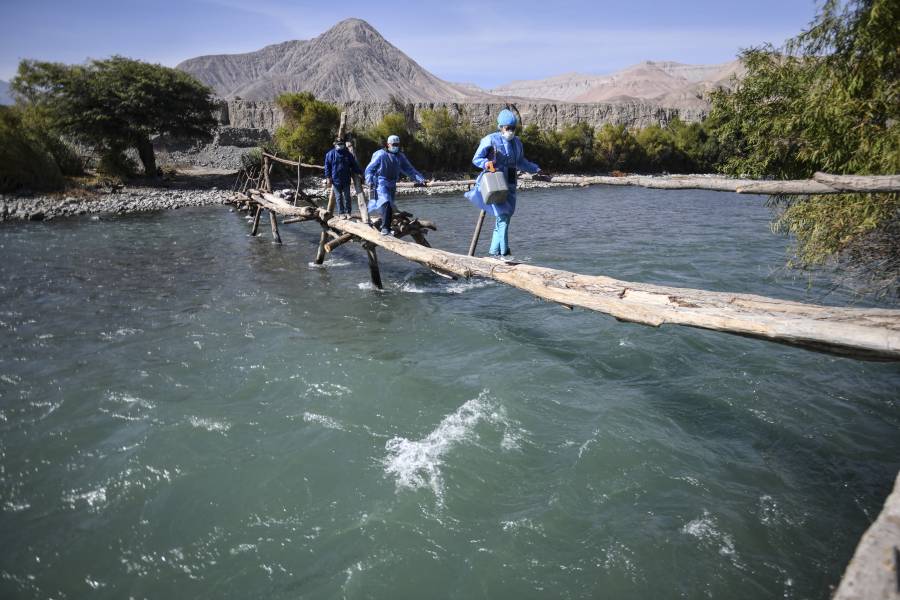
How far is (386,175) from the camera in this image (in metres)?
9.34

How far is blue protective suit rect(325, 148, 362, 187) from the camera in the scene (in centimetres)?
1062

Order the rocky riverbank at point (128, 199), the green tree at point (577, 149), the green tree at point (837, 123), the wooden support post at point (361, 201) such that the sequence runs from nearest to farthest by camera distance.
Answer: the green tree at point (837, 123) < the wooden support post at point (361, 201) < the rocky riverbank at point (128, 199) < the green tree at point (577, 149)

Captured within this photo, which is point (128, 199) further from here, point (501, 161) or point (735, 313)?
point (735, 313)

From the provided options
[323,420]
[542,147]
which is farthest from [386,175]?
[542,147]

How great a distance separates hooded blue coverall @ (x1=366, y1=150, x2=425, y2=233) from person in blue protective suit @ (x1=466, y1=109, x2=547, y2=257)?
2566 mm

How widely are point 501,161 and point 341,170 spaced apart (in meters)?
5.36

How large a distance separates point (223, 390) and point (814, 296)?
10722mm

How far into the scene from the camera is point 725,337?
7.66 metres

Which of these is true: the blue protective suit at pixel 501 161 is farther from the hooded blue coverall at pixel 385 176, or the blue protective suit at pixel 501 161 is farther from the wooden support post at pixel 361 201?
the wooden support post at pixel 361 201

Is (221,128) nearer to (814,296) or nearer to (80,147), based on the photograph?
(80,147)

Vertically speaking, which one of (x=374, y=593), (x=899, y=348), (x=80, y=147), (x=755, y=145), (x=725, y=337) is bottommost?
(x=374, y=593)

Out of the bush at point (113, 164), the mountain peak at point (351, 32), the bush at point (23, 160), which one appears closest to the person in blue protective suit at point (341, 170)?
the bush at point (23, 160)

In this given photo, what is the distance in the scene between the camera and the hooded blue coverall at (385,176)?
30.4ft

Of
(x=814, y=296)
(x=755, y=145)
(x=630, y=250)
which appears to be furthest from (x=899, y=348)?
(x=630, y=250)
